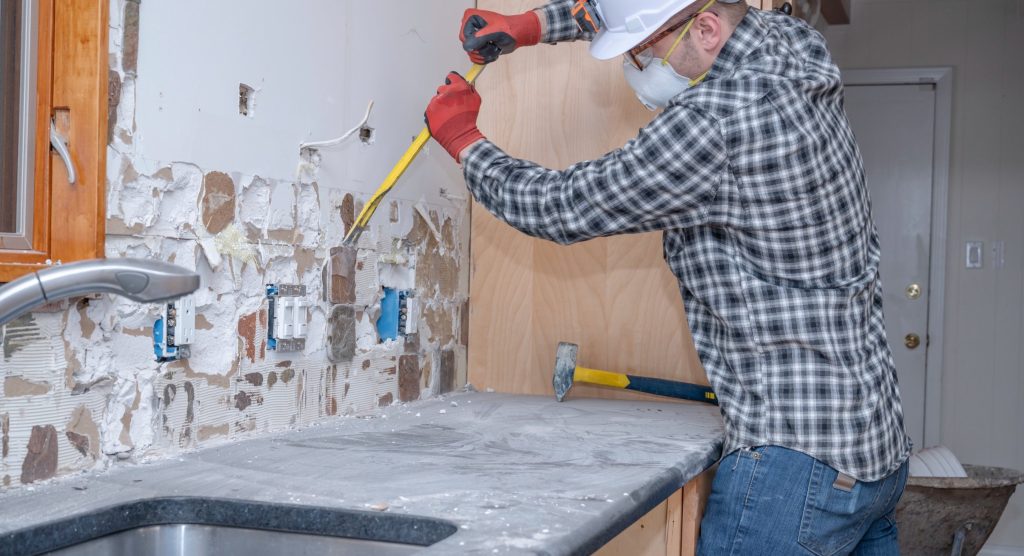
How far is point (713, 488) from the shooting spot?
1.62m

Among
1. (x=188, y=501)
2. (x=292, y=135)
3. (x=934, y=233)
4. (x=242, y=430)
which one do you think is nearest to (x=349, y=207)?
(x=292, y=135)

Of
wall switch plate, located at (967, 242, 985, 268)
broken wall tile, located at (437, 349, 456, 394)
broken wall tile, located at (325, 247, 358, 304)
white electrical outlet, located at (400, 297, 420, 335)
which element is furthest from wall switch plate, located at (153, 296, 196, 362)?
wall switch plate, located at (967, 242, 985, 268)

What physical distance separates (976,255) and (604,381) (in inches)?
109

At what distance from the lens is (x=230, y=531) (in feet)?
3.93

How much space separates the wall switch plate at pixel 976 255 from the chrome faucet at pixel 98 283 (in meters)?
4.14

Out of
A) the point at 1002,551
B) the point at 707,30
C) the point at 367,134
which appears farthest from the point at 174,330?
the point at 1002,551

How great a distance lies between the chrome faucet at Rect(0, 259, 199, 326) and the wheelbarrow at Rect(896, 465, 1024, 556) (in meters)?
2.58

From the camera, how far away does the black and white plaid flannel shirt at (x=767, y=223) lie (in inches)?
56.6

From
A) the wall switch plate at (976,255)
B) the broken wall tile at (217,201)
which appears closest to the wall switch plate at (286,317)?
the broken wall tile at (217,201)

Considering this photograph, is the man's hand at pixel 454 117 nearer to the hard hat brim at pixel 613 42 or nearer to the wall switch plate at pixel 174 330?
the hard hat brim at pixel 613 42

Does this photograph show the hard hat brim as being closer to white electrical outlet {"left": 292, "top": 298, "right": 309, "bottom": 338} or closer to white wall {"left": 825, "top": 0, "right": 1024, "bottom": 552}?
white electrical outlet {"left": 292, "top": 298, "right": 309, "bottom": 338}

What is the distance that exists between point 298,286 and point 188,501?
0.59 meters

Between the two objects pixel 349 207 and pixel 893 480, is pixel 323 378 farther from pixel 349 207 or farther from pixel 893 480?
pixel 893 480

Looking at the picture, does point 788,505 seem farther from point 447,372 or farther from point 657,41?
point 447,372
